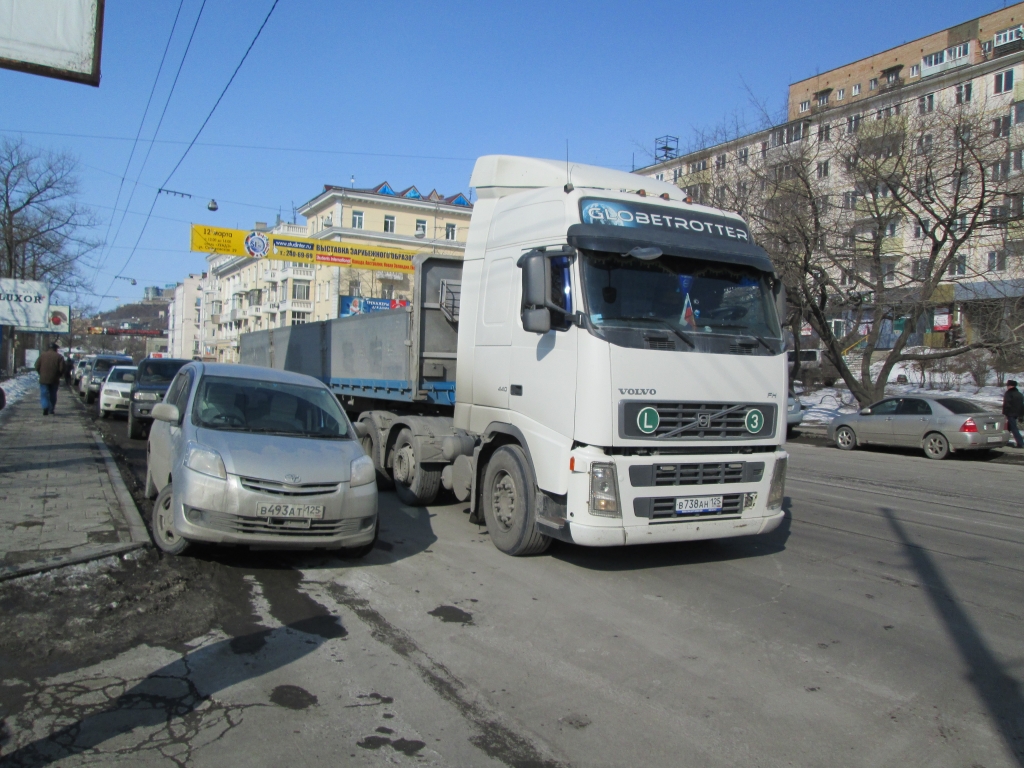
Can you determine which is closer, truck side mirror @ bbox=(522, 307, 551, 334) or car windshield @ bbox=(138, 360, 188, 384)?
truck side mirror @ bbox=(522, 307, 551, 334)

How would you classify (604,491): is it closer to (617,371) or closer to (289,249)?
(617,371)

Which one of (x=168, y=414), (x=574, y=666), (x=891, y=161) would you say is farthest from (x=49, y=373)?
(x=891, y=161)

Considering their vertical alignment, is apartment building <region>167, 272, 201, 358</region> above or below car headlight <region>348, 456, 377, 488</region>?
above

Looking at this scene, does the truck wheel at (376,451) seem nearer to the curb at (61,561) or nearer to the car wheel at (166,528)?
the car wheel at (166,528)

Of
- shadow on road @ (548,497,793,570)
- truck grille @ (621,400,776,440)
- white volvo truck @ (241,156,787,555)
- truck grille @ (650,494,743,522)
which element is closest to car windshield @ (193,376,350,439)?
white volvo truck @ (241,156,787,555)

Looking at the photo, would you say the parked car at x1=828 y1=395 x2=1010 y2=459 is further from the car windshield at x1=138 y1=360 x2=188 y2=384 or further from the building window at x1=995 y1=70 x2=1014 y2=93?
the building window at x1=995 y1=70 x2=1014 y2=93

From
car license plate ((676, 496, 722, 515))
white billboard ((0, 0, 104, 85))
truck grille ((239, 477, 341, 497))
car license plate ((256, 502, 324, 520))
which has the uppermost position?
white billboard ((0, 0, 104, 85))

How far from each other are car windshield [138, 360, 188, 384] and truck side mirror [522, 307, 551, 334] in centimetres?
1249

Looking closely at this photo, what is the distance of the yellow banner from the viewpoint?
81.1ft

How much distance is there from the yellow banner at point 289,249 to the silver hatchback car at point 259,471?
51.6 ft

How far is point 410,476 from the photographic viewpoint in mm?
9352

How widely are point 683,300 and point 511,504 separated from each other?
2.45 m

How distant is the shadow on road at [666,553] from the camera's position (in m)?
7.06

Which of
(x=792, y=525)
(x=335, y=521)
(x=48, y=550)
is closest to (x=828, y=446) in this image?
(x=792, y=525)
